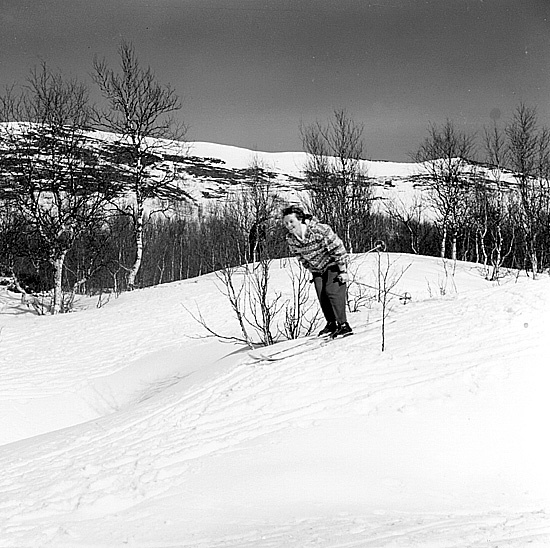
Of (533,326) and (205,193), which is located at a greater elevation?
(205,193)

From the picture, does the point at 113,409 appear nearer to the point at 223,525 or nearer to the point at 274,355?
the point at 274,355

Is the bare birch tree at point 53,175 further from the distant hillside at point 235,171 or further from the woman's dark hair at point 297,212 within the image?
the woman's dark hair at point 297,212

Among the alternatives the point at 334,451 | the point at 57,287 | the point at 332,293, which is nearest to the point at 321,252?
the point at 332,293

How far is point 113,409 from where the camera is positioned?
949cm

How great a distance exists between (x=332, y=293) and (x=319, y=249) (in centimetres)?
60

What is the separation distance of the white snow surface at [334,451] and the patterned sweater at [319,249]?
1.03 metres

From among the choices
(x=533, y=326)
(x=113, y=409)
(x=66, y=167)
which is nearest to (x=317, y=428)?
(x=533, y=326)

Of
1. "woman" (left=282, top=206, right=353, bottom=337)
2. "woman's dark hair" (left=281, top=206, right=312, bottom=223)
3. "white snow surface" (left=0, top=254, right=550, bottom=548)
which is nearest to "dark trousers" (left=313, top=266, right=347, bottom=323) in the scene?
"woman" (left=282, top=206, right=353, bottom=337)

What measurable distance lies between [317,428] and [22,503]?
2.55 meters

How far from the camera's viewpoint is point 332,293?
24.0ft

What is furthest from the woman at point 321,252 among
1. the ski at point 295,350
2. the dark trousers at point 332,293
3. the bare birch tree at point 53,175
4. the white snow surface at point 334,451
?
the bare birch tree at point 53,175

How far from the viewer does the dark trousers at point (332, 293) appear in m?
7.30

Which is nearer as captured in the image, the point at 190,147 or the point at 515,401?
the point at 515,401

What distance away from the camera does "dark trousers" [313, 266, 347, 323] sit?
730 centimetres
